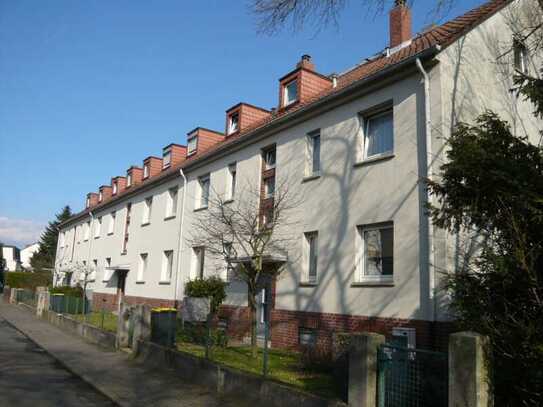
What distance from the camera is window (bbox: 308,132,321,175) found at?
14102 millimetres

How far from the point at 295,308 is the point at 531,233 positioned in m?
8.74

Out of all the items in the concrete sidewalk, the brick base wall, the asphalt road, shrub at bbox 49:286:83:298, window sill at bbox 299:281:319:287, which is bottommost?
the asphalt road

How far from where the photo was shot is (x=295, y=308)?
13328 mm

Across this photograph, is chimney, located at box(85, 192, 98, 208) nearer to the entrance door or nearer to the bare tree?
the entrance door

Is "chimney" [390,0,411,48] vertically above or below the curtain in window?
above

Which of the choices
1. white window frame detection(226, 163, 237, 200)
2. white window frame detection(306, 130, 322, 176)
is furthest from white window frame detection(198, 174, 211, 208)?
white window frame detection(306, 130, 322, 176)

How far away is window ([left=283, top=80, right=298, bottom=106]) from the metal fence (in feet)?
39.8

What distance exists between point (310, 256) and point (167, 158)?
1521cm

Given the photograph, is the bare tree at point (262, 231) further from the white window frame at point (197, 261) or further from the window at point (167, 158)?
the window at point (167, 158)

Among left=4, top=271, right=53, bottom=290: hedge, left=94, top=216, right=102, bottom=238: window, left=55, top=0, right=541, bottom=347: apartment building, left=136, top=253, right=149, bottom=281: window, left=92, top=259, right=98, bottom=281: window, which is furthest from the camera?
left=4, top=271, right=53, bottom=290: hedge

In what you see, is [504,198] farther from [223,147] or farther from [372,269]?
[223,147]

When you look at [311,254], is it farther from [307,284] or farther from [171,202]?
[171,202]

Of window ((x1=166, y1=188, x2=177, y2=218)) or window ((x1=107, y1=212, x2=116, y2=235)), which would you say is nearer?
window ((x1=166, y1=188, x2=177, y2=218))

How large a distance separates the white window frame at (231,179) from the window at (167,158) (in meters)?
9.08
